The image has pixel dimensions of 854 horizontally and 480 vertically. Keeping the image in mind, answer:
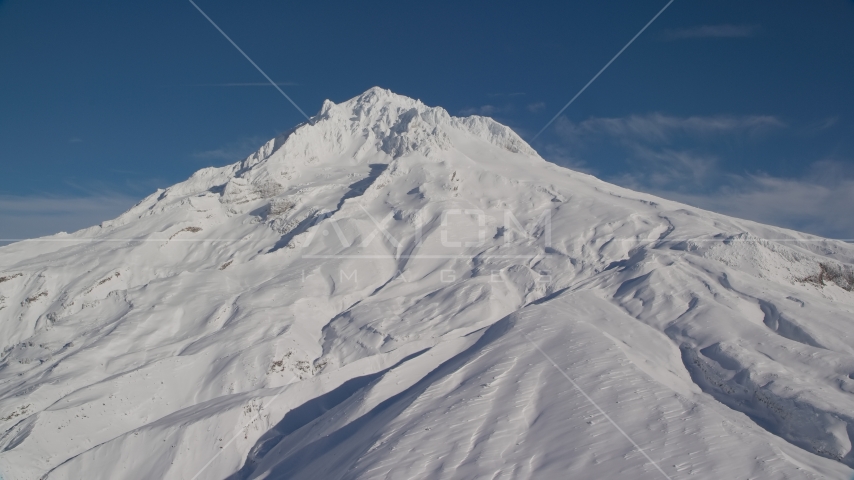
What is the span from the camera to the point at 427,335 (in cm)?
3105

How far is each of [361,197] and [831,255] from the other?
129 feet

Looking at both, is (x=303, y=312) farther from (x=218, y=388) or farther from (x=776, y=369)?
(x=776, y=369)

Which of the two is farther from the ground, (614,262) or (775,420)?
(614,262)

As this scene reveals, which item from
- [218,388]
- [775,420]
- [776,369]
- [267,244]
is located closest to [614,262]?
[776,369]

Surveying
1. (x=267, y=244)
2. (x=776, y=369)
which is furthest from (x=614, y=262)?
(x=267, y=244)

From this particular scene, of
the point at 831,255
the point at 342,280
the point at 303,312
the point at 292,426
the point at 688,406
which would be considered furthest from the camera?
the point at 342,280

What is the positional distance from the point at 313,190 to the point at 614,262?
111ft

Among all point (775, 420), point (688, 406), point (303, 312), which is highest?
point (303, 312)

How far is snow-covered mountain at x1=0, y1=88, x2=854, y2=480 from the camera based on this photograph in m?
15.7

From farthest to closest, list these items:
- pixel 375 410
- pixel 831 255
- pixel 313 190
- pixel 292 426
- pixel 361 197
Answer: pixel 313 190 < pixel 361 197 < pixel 831 255 < pixel 292 426 < pixel 375 410

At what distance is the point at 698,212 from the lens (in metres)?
43.4

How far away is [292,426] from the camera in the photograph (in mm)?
23531

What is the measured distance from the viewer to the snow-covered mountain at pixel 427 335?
15688mm

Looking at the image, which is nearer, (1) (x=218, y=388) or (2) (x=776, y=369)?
(2) (x=776, y=369)
